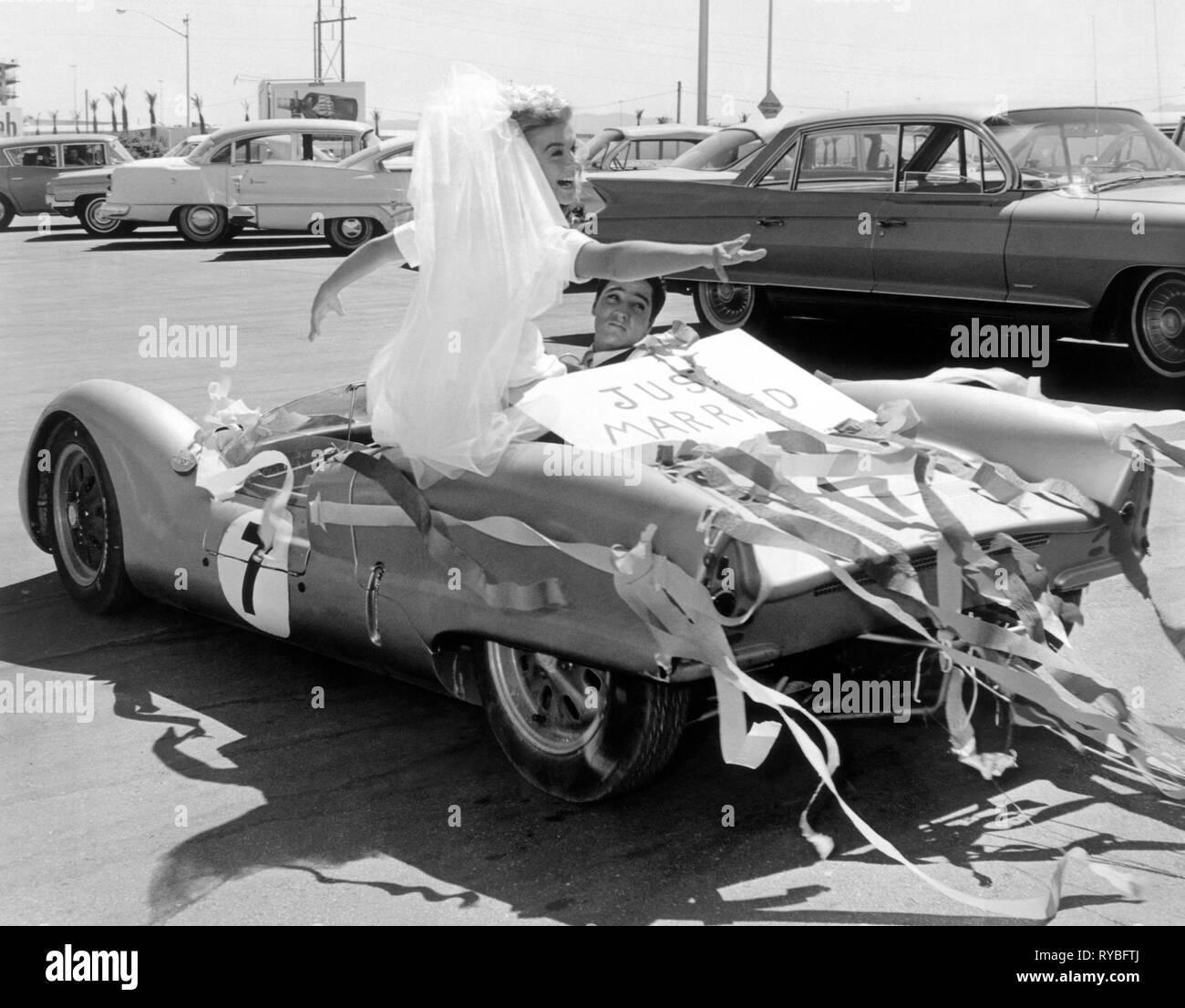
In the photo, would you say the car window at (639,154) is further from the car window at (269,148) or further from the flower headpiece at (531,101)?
the flower headpiece at (531,101)

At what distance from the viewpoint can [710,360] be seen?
438 cm

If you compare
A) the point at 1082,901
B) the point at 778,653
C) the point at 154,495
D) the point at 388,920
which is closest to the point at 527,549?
the point at 778,653

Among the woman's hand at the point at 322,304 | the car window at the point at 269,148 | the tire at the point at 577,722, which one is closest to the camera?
the tire at the point at 577,722

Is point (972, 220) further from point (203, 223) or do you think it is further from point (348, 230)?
point (203, 223)

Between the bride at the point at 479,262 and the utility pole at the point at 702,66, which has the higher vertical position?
the utility pole at the point at 702,66

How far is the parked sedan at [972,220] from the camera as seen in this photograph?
8.80 meters

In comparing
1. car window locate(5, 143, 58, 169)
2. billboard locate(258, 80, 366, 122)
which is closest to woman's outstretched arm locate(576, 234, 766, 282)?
car window locate(5, 143, 58, 169)

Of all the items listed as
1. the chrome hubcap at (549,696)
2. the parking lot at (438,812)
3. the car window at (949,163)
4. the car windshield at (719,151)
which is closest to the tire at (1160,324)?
the car window at (949,163)

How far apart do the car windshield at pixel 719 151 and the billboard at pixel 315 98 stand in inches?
1066

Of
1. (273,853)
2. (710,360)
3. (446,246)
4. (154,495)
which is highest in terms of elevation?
(446,246)

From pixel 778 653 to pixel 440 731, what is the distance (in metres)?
1.23

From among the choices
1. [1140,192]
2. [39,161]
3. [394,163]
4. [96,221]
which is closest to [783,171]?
[1140,192]
